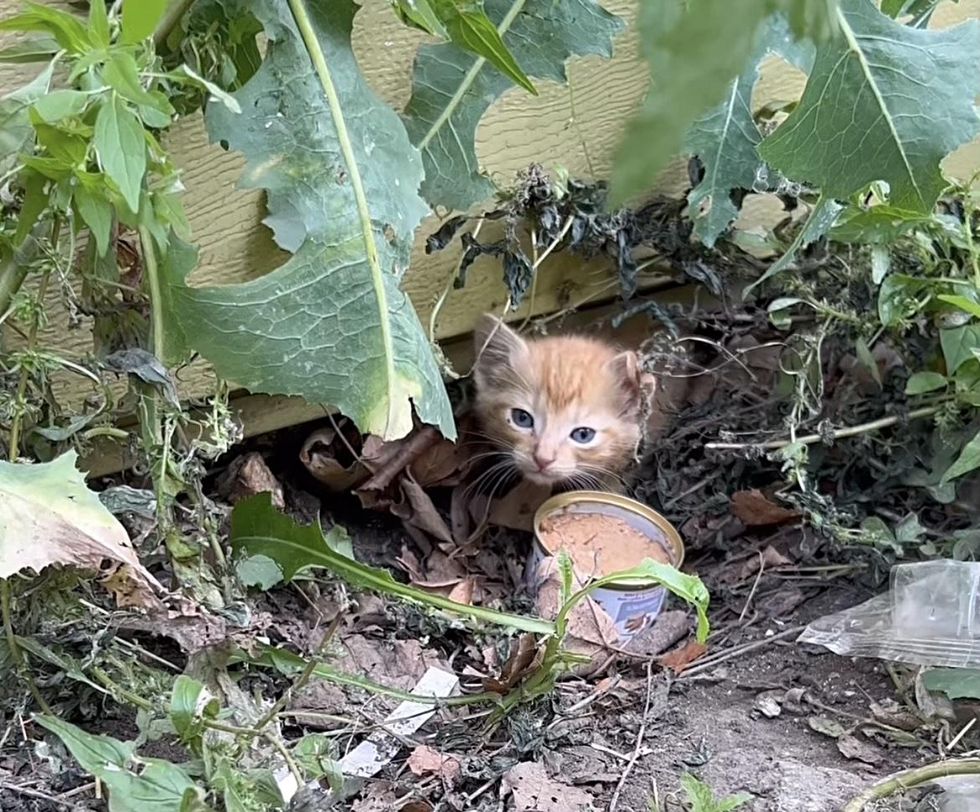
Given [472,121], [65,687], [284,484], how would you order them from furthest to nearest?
1. [284,484]
2. [472,121]
3. [65,687]

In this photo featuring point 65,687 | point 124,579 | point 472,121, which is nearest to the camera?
point 124,579

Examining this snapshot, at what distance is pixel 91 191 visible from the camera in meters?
1.00

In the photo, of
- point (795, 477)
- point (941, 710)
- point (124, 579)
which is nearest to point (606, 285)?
point (795, 477)

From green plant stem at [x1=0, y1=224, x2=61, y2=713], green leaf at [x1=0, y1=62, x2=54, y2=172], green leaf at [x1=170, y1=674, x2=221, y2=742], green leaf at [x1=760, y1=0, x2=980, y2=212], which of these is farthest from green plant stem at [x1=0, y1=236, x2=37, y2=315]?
green leaf at [x1=760, y1=0, x2=980, y2=212]

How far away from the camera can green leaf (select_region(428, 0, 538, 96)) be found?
112 cm

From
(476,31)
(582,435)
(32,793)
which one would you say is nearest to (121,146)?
(476,31)

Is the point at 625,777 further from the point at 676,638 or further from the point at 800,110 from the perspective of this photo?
the point at 800,110

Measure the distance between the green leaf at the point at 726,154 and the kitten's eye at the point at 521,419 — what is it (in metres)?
0.65

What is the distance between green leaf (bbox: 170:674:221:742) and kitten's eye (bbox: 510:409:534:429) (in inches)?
50.8

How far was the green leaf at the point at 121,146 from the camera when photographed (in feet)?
3.00

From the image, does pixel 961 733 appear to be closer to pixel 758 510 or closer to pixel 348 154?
pixel 758 510

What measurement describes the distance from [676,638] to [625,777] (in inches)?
17.9

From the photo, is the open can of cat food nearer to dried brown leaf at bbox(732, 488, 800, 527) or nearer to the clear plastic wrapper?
dried brown leaf at bbox(732, 488, 800, 527)

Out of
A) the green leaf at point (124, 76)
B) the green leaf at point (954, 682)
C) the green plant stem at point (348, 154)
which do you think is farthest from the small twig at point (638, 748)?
the green leaf at point (124, 76)
